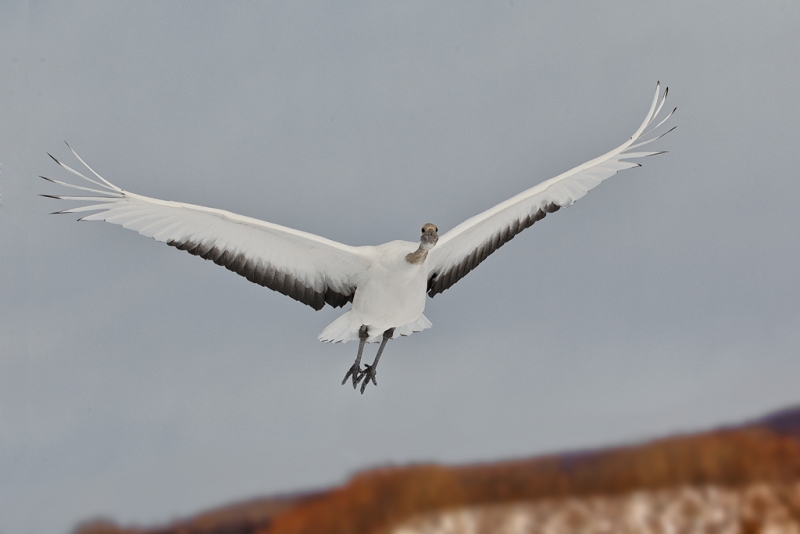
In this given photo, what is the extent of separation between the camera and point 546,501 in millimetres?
5852

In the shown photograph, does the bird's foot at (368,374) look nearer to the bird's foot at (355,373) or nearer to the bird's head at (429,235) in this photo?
the bird's foot at (355,373)

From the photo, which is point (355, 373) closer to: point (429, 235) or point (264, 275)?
point (264, 275)

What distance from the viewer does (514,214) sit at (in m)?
5.15

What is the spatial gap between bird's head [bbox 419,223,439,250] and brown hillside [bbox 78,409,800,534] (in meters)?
2.04

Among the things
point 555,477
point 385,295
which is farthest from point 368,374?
point 555,477

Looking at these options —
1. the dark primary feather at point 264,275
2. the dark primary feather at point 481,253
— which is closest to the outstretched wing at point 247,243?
the dark primary feather at point 264,275

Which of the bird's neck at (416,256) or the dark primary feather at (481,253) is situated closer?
the bird's neck at (416,256)

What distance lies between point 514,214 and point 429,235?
2.71 feet

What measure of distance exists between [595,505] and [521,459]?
2.13 feet

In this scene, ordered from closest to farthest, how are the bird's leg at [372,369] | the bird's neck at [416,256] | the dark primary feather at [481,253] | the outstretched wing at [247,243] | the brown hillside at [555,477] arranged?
1. the outstretched wing at [247,243]
2. the bird's neck at [416,256]
3. the dark primary feather at [481,253]
4. the bird's leg at [372,369]
5. the brown hillside at [555,477]

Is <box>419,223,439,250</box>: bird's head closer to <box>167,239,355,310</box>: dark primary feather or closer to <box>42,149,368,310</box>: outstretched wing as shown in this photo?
<box>42,149,368,310</box>: outstretched wing

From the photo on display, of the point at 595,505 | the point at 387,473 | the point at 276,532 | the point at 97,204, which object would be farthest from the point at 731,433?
the point at 97,204

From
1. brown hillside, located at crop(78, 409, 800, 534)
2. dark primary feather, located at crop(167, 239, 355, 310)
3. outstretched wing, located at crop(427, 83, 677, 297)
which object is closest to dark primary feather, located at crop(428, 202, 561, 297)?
outstretched wing, located at crop(427, 83, 677, 297)

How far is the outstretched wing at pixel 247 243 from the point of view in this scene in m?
4.15
